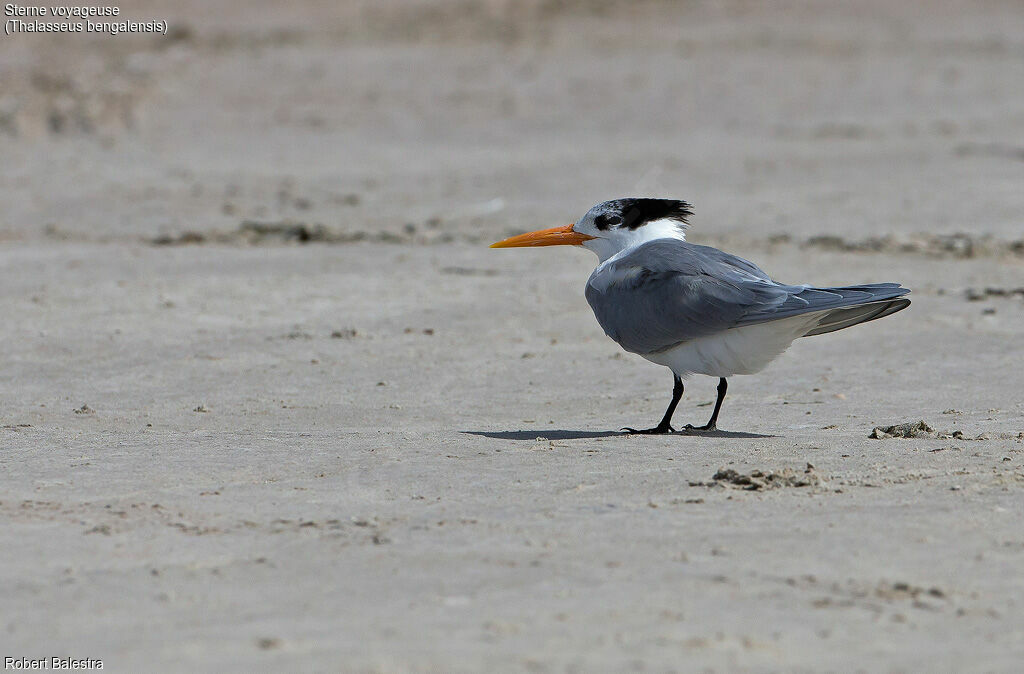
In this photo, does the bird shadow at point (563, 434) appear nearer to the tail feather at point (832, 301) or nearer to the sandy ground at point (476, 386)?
the sandy ground at point (476, 386)

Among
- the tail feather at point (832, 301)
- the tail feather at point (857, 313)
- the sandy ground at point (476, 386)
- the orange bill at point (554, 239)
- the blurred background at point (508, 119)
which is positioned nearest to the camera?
the sandy ground at point (476, 386)

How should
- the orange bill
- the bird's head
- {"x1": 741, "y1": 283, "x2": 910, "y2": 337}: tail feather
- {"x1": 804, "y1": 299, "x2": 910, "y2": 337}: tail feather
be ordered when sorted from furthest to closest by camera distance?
the orange bill < the bird's head < {"x1": 804, "y1": 299, "x2": 910, "y2": 337}: tail feather < {"x1": 741, "y1": 283, "x2": 910, "y2": 337}: tail feather

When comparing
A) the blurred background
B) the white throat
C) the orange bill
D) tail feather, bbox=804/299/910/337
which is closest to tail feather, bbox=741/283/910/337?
tail feather, bbox=804/299/910/337

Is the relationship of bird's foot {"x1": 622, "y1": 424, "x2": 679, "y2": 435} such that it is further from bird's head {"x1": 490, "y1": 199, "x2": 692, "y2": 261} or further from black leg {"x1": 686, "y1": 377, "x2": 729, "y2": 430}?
bird's head {"x1": 490, "y1": 199, "x2": 692, "y2": 261}

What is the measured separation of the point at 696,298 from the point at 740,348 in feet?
0.90

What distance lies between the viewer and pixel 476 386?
6902 mm

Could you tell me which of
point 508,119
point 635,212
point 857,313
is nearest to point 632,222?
point 635,212

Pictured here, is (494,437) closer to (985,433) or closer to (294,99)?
(985,433)

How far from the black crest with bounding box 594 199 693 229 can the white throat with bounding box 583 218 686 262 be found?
0.02 metres

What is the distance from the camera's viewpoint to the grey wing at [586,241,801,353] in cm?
586

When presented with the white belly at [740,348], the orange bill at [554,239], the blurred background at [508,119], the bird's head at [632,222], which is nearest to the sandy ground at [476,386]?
the blurred background at [508,119]

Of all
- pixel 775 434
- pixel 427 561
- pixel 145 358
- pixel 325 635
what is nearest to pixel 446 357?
pixel 145 358

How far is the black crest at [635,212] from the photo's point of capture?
6.76 m

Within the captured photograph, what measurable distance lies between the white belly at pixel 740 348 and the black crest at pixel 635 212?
2.77 feet
